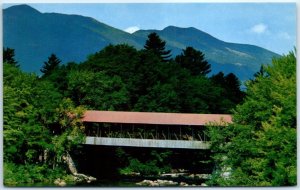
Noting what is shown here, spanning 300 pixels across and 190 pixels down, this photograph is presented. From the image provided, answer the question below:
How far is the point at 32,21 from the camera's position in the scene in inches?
385

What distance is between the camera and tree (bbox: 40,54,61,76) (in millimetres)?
10547

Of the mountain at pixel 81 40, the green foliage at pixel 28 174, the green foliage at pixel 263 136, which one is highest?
the mountain at pixel 81 40

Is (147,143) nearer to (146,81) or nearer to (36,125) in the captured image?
(36,125)

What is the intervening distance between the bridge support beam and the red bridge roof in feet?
0.96

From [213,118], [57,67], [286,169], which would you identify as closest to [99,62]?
[57,67]

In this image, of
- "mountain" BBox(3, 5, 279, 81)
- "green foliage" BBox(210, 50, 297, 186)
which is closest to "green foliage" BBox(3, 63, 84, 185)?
"mountain" BBox(3, 5, 279, 81)

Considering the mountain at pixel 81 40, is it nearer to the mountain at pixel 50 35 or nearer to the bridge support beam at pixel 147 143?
the mountain at pixel 50 35

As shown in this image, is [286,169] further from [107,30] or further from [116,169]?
[116,169]

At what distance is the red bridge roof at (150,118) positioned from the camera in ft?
36.4

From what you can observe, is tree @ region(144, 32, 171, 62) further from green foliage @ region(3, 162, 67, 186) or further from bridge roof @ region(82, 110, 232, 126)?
green foliage @ region(3, 162, 67, 186)

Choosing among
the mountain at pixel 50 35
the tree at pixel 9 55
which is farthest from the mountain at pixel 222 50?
the tree at pixel 9 55

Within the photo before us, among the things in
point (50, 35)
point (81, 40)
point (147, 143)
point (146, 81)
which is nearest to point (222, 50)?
point (81, 40)

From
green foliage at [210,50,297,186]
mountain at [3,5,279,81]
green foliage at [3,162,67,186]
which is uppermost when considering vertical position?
mountain at [3,5,279,81]

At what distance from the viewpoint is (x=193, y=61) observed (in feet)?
39.6
